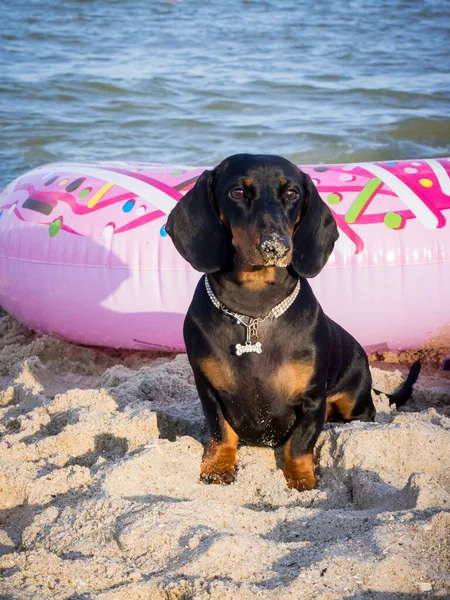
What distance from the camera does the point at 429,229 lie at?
4.18m

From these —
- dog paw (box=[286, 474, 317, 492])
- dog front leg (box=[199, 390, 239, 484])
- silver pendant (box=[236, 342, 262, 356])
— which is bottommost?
dog paw (box=[286, 474, 317, 492])

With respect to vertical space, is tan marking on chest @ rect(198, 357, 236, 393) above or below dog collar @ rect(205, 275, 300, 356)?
below

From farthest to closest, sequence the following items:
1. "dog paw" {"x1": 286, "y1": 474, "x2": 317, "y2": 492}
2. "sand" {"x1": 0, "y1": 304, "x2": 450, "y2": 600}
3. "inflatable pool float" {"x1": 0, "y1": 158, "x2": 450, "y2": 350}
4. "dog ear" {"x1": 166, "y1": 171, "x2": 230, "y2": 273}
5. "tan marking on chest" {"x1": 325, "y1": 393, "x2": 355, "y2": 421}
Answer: "inflatable pool float" {"x1": 0, "y1": 158, "x2": 450, "y2": 350} → "tan marking on chest" {"x1": 325, "y1": 393, "x2": 355, "y2": 421} → "dog paw" {"x1": 286, "y1": 474, "x2": 317, "y2": 492} → "dog ear" {"x1": 166, "y1": 171, "x2": 230, "y2": 273} → "sand" {"x1": 0, "y1": 304, "x2": 450, "y2": 600}

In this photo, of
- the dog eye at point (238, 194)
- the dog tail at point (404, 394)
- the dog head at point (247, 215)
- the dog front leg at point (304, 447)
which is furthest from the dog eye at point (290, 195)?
the dog tail at point (404, 394)

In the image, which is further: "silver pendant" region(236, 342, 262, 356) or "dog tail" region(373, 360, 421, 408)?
"dog tail" region(373, 360, 421, 408)

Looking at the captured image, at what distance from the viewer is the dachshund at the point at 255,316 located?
2.78 meters

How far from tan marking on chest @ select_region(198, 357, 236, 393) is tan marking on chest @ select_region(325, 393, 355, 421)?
0.65 m

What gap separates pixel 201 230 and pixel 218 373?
50 centimetres

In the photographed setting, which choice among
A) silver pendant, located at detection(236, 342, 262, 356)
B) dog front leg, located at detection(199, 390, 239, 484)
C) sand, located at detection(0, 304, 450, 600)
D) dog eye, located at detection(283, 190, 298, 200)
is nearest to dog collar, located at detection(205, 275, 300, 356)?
silver pendant, located at detection(236, 342, 262, 356)

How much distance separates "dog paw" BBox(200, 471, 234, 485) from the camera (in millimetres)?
2918

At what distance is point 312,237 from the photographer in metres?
2.86

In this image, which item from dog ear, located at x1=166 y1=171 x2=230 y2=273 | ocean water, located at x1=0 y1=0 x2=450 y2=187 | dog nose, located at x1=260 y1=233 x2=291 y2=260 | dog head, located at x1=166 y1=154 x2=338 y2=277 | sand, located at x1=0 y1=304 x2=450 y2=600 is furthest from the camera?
ocean water, located at x1=0 y1=0 x2=450 y2=187

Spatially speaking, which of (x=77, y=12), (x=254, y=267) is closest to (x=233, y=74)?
(x=77, y=12)

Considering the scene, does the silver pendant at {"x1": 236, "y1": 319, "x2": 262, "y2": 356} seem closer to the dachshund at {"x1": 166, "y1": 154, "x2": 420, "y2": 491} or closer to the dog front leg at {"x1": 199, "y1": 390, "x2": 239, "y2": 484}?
the dachshund at {"x1": 166, "y1": 154, "x2": 420, "y2": 491}
